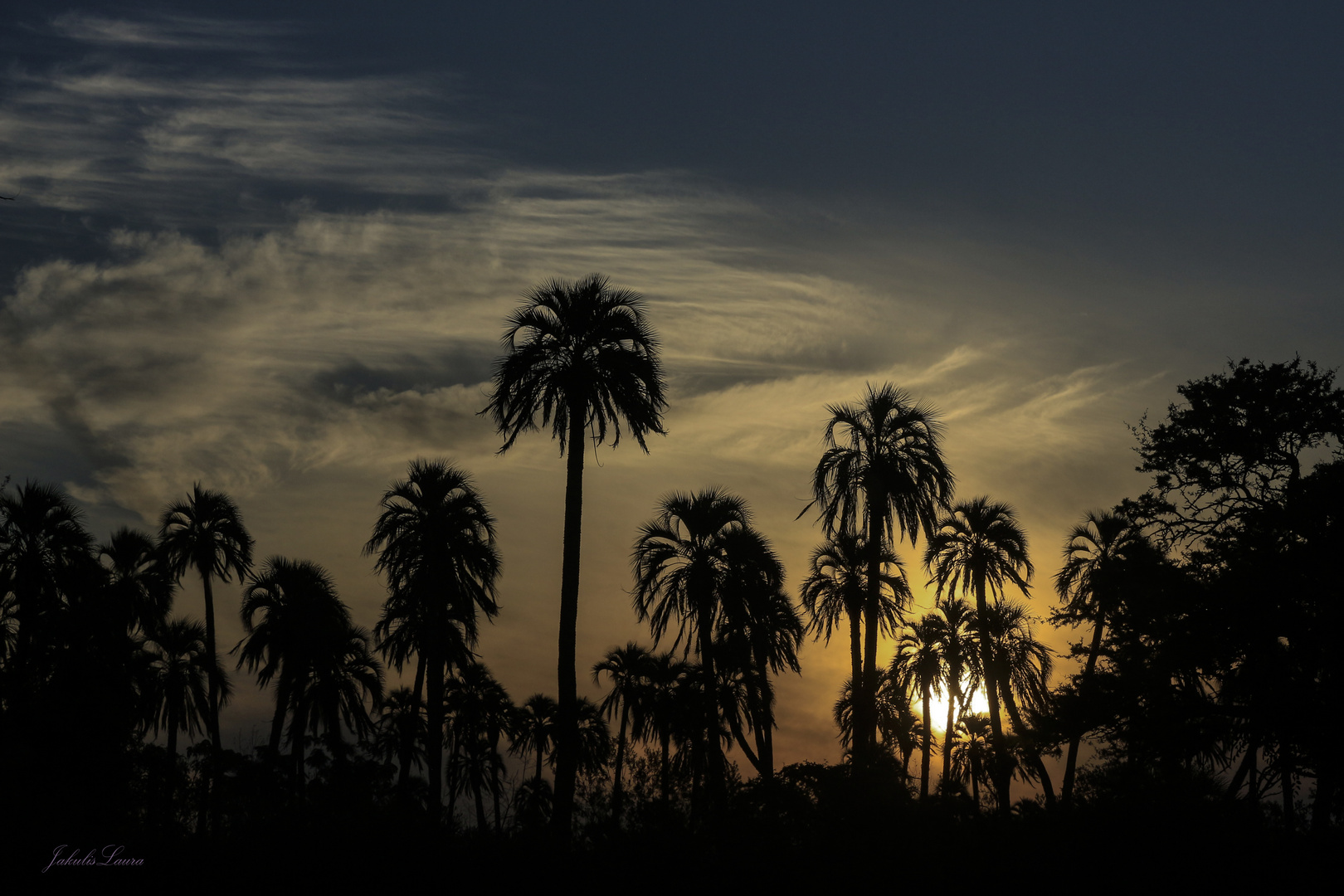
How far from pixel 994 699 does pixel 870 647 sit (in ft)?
50.7

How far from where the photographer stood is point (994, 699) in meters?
47.1

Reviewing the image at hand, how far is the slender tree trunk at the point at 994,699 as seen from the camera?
46875mm

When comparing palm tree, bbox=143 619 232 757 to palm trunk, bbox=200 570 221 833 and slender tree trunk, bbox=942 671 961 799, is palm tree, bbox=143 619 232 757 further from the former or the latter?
slender tree trunk, bbox=942 671 961 799

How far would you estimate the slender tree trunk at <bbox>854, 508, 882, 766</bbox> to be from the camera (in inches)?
1355

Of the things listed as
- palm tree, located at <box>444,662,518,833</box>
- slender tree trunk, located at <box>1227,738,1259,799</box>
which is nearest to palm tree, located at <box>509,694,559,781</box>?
palm tree, located at <box>444,662,518,833</box>

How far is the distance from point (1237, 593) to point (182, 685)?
157 ft

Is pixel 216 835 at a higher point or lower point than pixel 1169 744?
lower

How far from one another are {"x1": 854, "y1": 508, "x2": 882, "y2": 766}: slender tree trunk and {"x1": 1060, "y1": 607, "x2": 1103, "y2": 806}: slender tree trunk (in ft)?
21.1

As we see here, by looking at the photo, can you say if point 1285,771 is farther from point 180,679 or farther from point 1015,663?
point 180,679

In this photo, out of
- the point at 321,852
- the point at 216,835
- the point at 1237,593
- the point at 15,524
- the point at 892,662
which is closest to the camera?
the point at 321,852

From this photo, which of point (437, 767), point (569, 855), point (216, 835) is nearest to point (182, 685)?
point (437, 767)

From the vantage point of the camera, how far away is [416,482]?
132 ft

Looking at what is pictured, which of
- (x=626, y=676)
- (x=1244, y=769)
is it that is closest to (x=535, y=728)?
(x=626, y=676)

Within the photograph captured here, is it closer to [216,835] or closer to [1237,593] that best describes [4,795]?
[216,835]
